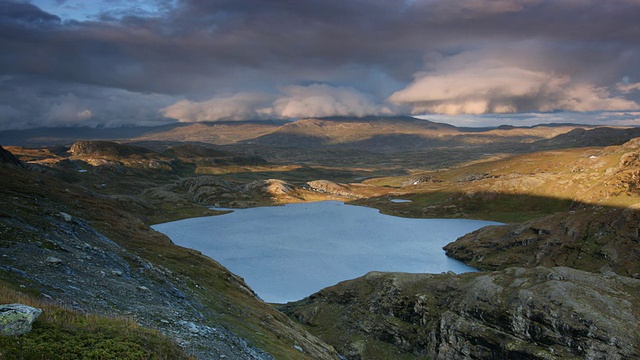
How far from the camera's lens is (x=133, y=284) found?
37938 millimetres

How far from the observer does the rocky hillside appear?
91.1 feet

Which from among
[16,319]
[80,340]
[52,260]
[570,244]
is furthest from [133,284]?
[570,244]

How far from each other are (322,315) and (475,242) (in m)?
79.4

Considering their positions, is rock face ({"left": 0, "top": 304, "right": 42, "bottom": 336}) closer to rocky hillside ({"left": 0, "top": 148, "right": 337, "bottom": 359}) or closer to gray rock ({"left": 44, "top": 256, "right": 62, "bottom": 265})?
rocky hillside ({"left": 0, "top": 148, "right": 337, "bottom": 359})

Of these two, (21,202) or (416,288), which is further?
(416,288)

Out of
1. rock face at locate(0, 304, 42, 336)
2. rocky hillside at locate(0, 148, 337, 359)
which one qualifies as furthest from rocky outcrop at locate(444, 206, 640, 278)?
rock face at locate(0, 304, 42, 336)

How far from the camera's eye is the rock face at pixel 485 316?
45.0 m

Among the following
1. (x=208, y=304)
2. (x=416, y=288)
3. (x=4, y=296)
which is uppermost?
(x=4, y=296)

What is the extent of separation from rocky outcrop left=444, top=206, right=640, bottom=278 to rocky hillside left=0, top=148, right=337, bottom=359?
3015 inches

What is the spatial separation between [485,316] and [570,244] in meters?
64.4

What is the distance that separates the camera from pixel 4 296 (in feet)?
62.2

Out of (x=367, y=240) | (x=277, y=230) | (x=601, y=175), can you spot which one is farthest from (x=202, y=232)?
(x=601, y=175)

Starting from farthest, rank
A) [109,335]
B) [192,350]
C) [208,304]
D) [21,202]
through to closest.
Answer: [21,202] < [208,304] < [192,350] < [109,335]

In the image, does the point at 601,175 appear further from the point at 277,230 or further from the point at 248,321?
the point at 248,321
